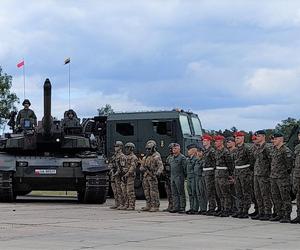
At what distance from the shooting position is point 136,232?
12.1 meters

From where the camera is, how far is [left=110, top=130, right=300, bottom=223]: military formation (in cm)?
1458

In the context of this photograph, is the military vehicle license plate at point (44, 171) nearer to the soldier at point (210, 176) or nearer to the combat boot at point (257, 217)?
the soldier at point (210, 176)

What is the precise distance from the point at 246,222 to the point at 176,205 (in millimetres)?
3171

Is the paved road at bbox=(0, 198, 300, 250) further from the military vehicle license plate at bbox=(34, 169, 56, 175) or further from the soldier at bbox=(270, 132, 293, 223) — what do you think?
the military vehicle license plate at bbox=(34, 169, 56, 175)

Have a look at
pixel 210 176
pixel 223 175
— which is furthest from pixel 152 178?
pixel 223 175

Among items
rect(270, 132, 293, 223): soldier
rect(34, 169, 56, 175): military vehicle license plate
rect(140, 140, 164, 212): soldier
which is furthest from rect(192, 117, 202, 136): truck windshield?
rect(270, 132, 293, 223): soldier

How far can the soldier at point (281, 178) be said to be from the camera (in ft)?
47.4

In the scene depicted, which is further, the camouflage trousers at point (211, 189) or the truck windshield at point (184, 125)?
the truck windshield at point (184, 125)

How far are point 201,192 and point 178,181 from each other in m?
0.79

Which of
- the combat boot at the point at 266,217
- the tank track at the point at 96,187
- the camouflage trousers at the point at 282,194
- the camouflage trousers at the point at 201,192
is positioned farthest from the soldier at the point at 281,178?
the tank track at the point at 96,187

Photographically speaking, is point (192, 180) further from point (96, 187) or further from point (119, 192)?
point (96, 187)

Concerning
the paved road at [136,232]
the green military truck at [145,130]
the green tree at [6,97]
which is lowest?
the paved road at [136,232]

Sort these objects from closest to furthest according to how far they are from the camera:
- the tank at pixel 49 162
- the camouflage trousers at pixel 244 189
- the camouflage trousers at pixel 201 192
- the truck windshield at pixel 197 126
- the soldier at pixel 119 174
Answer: the camouflage trousers at pixel 244 189 < the camouflage trousers at pixel 201 192 < the soldier at pixel 119 174 < the tank at pixel 49 162 < the truck windshield at pixel 197 126

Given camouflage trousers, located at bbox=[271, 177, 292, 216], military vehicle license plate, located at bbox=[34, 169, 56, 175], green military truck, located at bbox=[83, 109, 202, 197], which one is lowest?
camouflage trousers, located at bbox=[271, 177, 292, 216]
